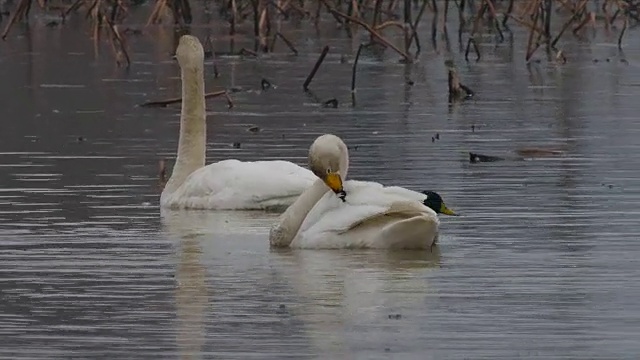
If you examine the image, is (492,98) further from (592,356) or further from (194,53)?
(592,356)

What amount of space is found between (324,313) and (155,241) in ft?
8.51

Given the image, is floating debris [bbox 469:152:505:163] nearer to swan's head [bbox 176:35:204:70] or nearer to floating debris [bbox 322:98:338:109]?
swan's head [bbox 176:35:204:70]

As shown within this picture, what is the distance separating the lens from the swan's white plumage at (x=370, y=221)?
9953 mm

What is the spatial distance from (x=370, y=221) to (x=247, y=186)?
2.02m

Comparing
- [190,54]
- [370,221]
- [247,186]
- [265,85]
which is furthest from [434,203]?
[265,85]

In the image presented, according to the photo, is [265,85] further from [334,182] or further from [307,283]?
[307,283]

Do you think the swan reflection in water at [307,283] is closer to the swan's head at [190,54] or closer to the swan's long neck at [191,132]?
the swan's long neck at [191,132]

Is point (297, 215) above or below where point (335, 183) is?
below

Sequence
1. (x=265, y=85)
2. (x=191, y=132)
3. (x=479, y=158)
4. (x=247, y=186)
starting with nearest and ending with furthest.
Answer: (x=247, y=186) < (x=191, y=132) < (x=479, y=158) < (x=265, y=85)

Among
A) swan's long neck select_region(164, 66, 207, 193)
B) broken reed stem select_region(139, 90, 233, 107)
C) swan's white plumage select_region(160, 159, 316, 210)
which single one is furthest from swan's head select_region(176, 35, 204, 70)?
broken reed stem select_region(139, 90, 233, 107)

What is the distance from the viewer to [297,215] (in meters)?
10.4

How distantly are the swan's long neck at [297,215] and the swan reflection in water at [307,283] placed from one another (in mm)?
83

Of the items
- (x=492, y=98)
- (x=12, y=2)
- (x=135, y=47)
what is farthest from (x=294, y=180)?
(x=12, y=2)

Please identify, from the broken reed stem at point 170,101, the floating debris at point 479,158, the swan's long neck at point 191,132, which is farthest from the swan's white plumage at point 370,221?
the broken reed stem at point 170,101
